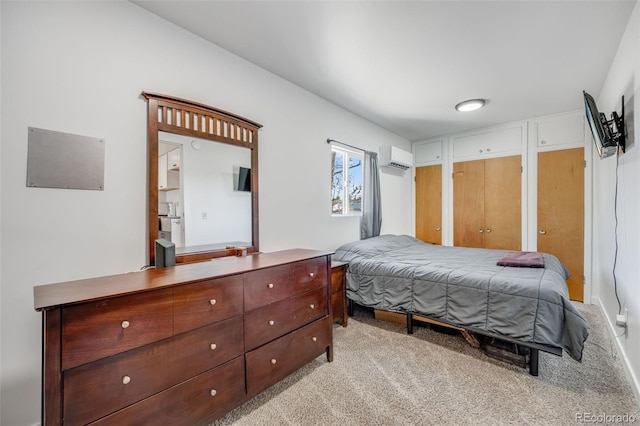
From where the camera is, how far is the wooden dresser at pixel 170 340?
3.31ft

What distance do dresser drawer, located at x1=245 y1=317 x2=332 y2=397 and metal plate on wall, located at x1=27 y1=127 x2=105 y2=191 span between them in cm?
135

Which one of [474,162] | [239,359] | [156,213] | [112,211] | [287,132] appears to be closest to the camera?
[239,359]

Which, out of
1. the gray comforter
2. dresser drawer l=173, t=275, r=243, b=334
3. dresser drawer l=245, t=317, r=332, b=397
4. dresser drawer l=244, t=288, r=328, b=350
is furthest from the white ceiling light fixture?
dresser drawer l=173, t=275, r=243, b=334

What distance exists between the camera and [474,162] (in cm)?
441

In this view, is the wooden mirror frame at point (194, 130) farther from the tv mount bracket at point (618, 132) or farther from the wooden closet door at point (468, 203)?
the wooden closet door at point (468, 203)

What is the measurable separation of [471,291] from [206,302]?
196 cm

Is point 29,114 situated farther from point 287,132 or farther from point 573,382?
point 573,382

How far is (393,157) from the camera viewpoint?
4184 millimetres

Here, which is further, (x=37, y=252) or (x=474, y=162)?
(x=474, y=162)

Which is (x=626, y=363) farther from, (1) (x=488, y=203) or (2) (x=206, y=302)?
(2) (x=206, y=302)

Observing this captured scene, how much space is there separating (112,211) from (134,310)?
2.58 feet

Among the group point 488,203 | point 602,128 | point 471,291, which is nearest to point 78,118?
point 471,291

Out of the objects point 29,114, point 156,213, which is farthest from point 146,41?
point 156,213

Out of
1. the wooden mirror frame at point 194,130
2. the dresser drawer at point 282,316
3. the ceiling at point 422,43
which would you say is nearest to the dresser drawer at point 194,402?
the dresser drawer at point 282,316
